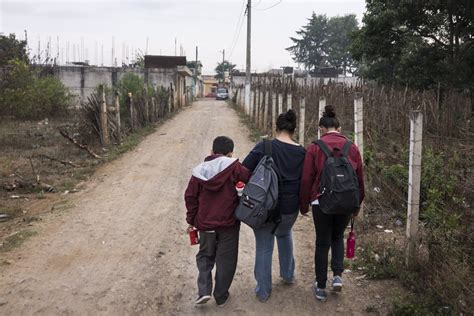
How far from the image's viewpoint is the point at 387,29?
15750 millimetres

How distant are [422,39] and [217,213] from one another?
14.4 m

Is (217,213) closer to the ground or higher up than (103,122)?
closer to the ground

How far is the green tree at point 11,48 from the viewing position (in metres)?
27.8

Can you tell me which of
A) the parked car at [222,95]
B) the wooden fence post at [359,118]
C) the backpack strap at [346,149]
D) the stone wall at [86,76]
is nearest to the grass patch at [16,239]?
the backpack strap at [346,149]

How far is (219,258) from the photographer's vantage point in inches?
150

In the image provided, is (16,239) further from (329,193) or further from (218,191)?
(329,193)

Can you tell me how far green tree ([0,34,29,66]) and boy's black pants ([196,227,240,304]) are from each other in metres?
26.8

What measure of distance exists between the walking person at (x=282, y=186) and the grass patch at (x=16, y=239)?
3.07 metres

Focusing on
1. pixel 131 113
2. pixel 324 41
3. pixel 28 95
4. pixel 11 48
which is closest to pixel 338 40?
pixel 324 41

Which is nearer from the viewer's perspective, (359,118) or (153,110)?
(359,118)

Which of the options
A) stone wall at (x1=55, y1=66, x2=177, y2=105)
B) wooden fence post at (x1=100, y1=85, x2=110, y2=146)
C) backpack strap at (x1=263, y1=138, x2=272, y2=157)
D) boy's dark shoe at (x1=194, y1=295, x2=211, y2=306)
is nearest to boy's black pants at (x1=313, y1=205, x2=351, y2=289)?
backpack strap at (x1=263, y1=138, x2=272, y2=157)

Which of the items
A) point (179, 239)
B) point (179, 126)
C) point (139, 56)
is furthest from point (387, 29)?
point (139, 56)

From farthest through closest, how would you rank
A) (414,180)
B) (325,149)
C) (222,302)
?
(414,180) < (222,302) < (325,149)

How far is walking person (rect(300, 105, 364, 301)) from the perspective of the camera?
11.8 ft
